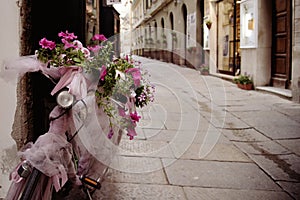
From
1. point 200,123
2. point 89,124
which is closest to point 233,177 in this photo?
point 89,124

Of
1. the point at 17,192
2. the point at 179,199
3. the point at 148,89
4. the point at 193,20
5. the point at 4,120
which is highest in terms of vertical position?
the point at 193,20

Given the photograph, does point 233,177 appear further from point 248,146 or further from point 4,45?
point 4,45

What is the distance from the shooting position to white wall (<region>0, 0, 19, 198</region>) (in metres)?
2.19

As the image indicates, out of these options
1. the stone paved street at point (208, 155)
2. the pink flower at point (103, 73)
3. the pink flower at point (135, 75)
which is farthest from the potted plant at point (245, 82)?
the pink flower at point (103, 73)

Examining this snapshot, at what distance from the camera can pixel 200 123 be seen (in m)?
5.99

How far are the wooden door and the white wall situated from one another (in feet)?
25.4

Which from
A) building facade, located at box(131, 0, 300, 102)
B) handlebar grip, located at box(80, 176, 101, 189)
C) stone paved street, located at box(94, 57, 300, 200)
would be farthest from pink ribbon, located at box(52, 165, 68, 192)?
building facade, located at box(131, 0, 300, 102)

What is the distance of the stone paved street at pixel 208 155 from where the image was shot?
121 inches

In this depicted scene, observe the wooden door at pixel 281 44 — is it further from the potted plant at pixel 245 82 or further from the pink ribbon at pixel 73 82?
the pink ribbon at pixel 73 82

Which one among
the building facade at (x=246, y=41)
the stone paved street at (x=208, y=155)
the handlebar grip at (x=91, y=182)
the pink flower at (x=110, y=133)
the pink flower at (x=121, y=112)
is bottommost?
the stone paved street at (x=208, y=155)

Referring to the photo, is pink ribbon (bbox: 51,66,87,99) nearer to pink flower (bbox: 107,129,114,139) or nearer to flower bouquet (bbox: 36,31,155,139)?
flower bouquet (bbox: 36,31,155,139)

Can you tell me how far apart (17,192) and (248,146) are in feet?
10.8

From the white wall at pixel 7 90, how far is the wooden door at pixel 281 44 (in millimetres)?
7729

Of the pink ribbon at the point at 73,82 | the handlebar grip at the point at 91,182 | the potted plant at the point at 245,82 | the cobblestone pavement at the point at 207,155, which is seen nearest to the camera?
the pink ribbon at the point at 73,82
